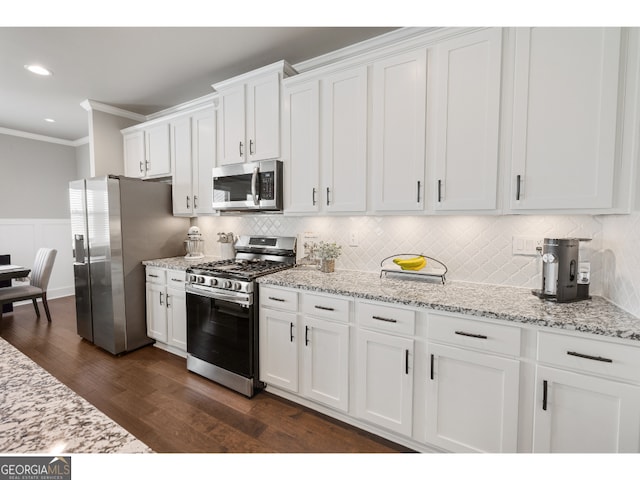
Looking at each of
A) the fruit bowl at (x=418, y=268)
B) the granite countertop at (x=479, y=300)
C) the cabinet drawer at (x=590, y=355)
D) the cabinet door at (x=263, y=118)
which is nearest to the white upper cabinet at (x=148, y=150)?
the cabinet door at (x=263, y=118)

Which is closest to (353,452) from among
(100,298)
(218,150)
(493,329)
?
(493,329)

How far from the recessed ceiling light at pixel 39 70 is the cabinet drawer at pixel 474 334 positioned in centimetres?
412

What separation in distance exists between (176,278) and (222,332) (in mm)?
899

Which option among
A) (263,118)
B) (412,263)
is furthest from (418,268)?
(263,118)

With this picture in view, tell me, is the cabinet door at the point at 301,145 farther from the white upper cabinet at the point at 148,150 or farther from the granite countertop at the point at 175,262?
the white upper cabinet at the point at 148,150

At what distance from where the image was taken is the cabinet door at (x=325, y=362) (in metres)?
1.99

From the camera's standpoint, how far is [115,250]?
3033 mm

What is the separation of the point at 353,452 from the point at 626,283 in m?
1.75

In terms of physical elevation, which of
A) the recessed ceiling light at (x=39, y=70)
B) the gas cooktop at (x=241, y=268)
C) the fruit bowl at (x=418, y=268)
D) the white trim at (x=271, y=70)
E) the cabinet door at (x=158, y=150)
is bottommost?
the gas cooktop at (x=241, y=268)

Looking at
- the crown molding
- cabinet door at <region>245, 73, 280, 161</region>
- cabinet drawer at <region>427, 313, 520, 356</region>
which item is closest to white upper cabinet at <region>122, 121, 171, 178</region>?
the crown molding

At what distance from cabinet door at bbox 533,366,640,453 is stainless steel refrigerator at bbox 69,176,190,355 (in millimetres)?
3523

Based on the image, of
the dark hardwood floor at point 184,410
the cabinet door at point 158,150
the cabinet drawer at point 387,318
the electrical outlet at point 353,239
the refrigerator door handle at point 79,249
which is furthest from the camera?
the cabinet door at point 158,150

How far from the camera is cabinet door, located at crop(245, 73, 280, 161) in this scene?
2561 mm

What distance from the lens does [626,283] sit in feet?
4.98
